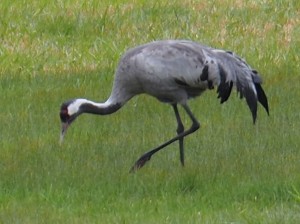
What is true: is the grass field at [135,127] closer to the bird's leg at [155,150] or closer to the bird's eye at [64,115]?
the bird's leg at [155,150]

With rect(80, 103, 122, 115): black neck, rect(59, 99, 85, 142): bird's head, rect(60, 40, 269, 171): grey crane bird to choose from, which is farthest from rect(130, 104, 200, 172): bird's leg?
rect(59, 99, 85, 142): bird's head

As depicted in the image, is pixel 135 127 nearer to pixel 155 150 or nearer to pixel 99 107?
pixel 99 107

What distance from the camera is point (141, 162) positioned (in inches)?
339

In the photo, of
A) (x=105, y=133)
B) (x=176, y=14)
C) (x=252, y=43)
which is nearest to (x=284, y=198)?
(x=105, y=133)

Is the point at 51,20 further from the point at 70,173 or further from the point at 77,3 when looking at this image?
the point at 70,173

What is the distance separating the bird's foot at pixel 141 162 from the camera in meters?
8.54

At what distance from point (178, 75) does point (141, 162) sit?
0.71 m

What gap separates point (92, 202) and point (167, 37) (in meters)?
5.82

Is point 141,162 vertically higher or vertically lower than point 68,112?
lower

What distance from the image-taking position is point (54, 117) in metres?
10.3

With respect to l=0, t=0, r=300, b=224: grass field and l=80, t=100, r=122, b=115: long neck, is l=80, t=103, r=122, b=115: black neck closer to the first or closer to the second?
l=80, t=100, r=122, b=115: long neck

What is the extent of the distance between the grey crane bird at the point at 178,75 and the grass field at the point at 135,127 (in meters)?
0.38

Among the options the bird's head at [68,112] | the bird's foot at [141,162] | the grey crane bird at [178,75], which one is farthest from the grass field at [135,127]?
the grey crane bird at [178,75]

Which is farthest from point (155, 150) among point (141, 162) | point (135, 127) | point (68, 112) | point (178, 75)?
point (135, 127)
